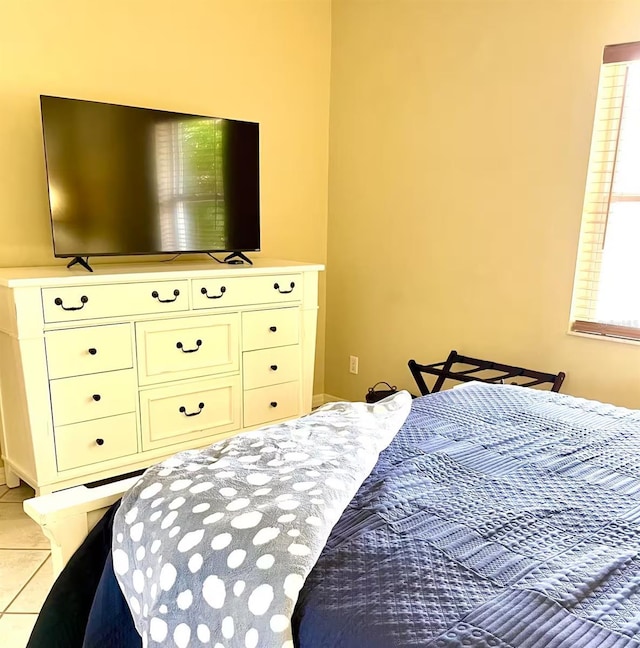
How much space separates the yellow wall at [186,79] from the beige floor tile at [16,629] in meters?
1.47

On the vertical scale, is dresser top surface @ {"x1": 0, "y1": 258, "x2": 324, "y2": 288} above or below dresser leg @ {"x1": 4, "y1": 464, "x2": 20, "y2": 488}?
above

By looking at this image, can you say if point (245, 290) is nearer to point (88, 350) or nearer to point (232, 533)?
point (88, 350)

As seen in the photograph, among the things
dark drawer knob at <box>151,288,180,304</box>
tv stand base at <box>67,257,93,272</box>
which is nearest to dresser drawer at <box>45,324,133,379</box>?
dark drawer knob at <box>151,288,180,304</box>

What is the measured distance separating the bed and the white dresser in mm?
1310

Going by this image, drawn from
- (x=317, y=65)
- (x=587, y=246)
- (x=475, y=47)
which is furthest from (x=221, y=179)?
(x=587, y=246)

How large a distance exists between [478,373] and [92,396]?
5.98 ft

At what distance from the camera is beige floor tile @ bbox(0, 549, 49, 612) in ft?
6.21

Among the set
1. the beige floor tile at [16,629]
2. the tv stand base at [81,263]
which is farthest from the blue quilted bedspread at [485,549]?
the tv stand base at [81,263]

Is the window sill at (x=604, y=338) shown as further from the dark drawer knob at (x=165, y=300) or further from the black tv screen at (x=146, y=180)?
the dark drawer knob at (x=165, y=300)

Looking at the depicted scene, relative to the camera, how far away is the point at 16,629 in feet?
5.65

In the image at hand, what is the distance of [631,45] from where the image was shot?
7.44 feet

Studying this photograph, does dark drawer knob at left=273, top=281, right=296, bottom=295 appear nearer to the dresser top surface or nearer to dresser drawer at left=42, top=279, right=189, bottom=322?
the dresser top surface

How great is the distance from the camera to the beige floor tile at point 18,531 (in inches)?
85.7

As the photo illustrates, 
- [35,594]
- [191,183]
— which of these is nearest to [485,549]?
[35,594]
